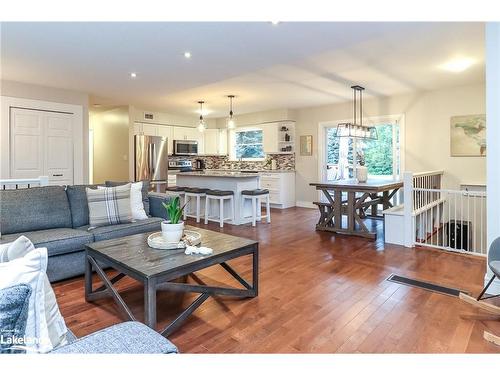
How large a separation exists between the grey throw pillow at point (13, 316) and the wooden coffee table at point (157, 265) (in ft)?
3.06

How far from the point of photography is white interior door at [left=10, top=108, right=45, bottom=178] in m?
5.11

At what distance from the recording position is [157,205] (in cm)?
385

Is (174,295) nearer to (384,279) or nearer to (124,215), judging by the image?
(124,215)

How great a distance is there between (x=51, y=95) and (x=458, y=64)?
246 inches

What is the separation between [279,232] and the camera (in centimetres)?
500

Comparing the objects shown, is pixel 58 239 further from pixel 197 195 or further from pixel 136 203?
pixel 197 195

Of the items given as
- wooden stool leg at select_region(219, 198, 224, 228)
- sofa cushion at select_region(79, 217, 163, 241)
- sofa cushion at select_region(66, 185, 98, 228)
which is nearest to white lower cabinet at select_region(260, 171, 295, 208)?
wooden stool leg at select_region(219, 198, 224, 228)

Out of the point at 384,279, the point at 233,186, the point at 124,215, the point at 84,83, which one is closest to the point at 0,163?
the point at 84,83

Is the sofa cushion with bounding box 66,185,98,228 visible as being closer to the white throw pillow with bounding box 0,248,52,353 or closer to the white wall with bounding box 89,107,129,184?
the white throw pillow with bounding box 0,248,52,353

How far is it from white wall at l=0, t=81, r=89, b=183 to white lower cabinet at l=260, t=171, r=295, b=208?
153 inches

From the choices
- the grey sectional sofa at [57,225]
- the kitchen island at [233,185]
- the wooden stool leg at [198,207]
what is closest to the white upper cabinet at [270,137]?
the kitchen island at [233,185]

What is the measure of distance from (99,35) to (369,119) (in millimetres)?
5223

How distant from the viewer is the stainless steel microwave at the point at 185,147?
8148 mm
